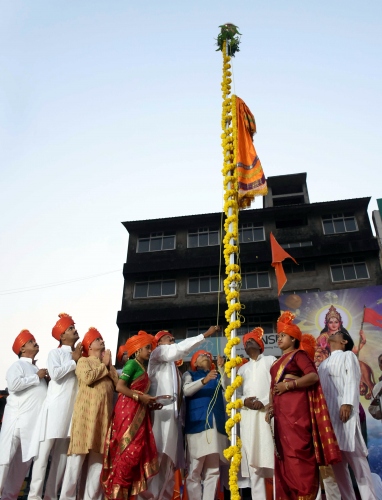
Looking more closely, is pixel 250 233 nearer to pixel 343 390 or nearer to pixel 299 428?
pixel 343 390

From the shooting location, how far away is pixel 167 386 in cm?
493

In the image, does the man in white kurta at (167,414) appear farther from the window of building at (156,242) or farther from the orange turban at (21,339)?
the window of building at (156,242)

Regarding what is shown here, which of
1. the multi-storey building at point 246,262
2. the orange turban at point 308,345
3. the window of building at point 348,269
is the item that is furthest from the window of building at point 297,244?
the orange turban at point 308,345

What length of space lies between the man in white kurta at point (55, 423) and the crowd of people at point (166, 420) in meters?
0.01

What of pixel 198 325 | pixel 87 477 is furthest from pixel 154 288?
pixel 87 477

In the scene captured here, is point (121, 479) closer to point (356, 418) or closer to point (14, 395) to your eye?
point (14, 395)

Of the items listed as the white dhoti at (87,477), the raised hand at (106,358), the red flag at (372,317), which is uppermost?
the red flag at (372,317)

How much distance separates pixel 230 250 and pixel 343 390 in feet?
6.26

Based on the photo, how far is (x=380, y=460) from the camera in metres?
15.3

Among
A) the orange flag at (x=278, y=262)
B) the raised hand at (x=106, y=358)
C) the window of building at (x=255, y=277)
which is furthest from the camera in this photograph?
Answer: the window of building at (x=255, y=277)

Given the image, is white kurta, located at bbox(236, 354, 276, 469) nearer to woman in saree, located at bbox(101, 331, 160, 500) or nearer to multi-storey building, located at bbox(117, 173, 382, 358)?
woman in saree, located at bbox(101, 331, 160, 500)

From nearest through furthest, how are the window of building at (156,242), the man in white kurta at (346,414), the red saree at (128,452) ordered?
the red saree at (128,452) → the man in white kurta at (346,414) → the window of building at (156,242)

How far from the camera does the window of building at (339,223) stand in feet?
81.6

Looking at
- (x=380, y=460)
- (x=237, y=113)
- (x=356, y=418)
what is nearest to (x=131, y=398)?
(x=356, y=418)
